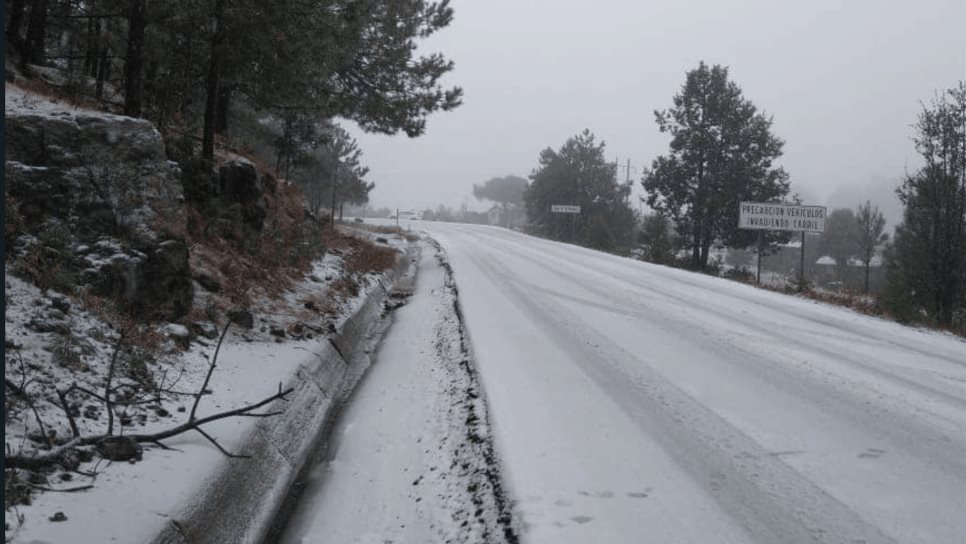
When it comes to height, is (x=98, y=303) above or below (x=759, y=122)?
below

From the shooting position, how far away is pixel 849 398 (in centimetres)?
568

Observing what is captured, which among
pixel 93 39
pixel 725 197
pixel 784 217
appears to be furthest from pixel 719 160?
pixel 93 39

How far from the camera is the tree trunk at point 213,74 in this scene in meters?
9.12

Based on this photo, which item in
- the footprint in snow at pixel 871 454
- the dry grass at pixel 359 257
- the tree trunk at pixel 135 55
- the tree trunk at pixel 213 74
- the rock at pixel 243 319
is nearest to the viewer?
the footprint in snow at pixel 871 454

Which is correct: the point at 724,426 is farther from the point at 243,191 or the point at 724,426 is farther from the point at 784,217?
the point at 784,217

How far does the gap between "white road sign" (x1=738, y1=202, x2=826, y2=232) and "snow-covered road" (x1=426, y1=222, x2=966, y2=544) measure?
8.62 metres

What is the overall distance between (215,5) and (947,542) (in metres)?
9.76

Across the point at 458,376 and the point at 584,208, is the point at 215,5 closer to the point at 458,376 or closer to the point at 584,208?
the point at 458,376

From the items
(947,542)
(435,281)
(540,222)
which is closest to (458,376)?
(947,542)

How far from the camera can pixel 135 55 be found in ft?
29.7

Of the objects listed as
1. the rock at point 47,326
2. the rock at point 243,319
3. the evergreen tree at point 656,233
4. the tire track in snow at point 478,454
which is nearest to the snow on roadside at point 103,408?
the rock at point 47,326

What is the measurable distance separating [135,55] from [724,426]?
907cm

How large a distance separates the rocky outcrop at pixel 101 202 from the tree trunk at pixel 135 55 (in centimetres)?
218

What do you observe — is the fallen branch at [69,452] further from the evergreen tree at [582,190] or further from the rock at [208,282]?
the evergreen tree at [582,190]
